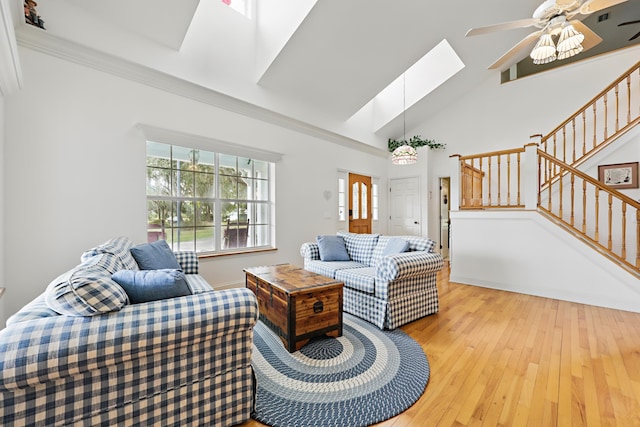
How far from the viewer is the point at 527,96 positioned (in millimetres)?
5488

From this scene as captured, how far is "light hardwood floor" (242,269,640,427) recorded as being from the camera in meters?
1.53

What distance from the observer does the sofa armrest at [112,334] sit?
3.18 ft

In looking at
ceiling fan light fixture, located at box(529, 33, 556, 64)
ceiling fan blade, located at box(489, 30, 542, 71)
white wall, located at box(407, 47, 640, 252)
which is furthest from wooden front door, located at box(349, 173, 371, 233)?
ceiling fan light fixture, located at box(529, 33, 556, 64)

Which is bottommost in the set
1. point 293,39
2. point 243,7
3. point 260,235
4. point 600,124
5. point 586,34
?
point 260,235

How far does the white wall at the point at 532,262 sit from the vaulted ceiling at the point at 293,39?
287 centimetres

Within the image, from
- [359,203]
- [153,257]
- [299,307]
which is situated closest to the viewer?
[299,307]

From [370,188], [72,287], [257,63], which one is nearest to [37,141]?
[72,287]

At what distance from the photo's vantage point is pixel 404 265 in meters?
2.58

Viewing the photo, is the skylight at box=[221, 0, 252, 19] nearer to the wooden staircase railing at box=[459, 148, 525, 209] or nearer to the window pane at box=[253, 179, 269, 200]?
the window pane at box=[253, 179, 269, 200]

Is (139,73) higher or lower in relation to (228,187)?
higher

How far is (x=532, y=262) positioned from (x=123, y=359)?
4578mm

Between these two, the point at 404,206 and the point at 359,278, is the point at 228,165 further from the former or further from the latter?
the point at 404,206

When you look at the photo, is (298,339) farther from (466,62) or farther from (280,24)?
(466,62)

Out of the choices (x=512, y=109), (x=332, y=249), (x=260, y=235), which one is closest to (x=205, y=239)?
(x=260, y=235)
